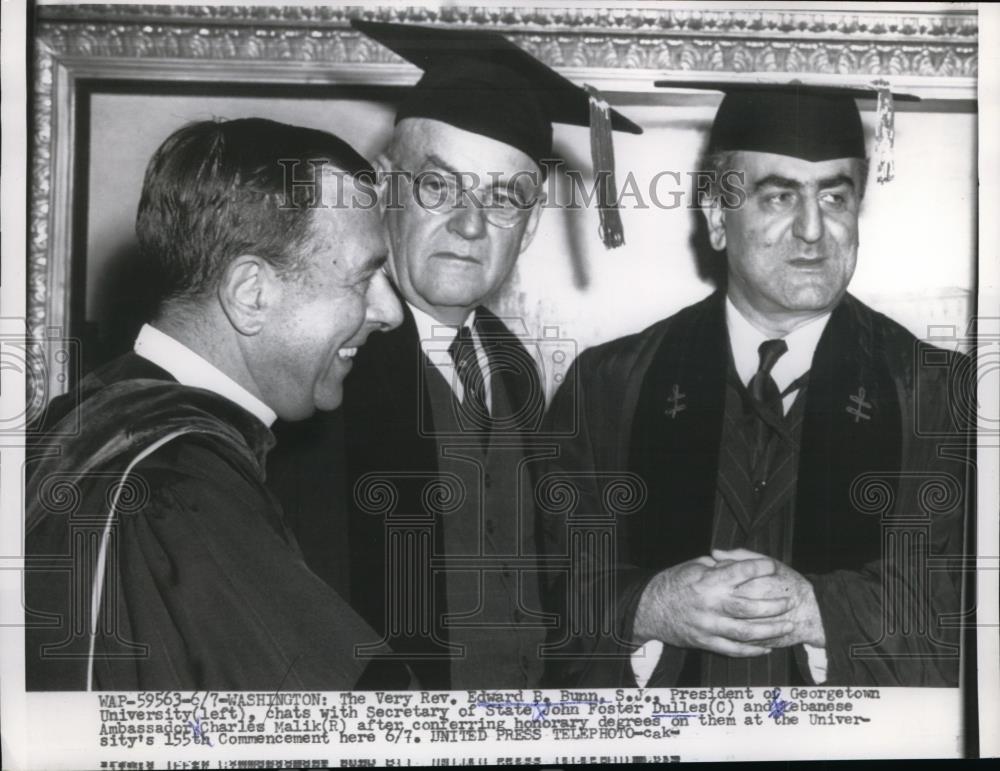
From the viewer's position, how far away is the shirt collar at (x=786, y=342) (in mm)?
3527

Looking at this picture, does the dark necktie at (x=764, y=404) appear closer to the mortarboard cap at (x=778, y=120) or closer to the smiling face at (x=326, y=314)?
the mortarboard cap at (x=778, y=120)

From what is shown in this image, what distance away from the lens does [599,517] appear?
3.46 meters

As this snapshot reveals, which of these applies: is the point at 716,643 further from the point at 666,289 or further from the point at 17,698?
the point at 17,698

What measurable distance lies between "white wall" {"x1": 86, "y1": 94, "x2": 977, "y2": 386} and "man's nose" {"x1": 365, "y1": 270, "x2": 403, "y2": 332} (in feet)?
1.07

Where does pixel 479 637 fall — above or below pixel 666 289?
below

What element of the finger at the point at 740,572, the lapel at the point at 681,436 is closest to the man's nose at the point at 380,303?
the lapel at the point at 681,436

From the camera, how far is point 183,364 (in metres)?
3.38

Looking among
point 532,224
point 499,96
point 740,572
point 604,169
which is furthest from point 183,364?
point 740,572

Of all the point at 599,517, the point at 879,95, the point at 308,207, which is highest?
the point at 879,95

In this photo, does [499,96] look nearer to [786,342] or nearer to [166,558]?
[786,342]

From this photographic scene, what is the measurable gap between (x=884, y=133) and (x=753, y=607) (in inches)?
60.2

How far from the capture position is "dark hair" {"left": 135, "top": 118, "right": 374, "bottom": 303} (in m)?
3.36

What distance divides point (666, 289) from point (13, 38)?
211 centimetres

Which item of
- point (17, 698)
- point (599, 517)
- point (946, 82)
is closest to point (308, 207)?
point (599, 517)
